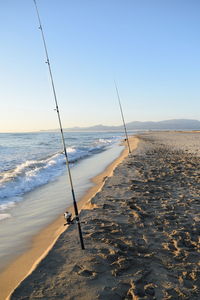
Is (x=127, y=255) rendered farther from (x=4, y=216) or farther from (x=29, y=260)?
(x=4, y=216)

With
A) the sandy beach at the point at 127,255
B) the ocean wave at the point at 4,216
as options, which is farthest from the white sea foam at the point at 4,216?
the sandy beach at the point at 127,255

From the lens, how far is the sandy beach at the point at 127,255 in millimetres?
2838

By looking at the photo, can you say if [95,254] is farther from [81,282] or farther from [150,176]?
[150,176]

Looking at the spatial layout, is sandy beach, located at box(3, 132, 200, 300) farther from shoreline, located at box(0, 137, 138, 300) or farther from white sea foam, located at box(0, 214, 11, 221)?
white sea foam, located at box(0, 214, 11, 221)

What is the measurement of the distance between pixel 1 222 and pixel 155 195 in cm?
415

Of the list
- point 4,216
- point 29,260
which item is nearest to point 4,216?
point 4,216

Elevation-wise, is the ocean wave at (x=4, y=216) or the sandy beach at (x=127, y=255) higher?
the ocean wave at (x=4, y=216)

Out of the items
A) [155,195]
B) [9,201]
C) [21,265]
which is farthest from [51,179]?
[21,265]

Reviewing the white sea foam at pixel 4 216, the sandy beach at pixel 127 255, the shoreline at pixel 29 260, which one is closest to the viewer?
the sandy beach at pixel 127 255

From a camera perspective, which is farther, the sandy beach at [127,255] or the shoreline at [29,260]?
the shoreline at [29,260]

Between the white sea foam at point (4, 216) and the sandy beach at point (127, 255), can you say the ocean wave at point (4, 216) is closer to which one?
the white sea foam at point (4, 216)

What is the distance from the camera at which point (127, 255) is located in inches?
141

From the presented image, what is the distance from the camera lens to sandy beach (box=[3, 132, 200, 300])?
2838mm

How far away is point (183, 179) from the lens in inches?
327
